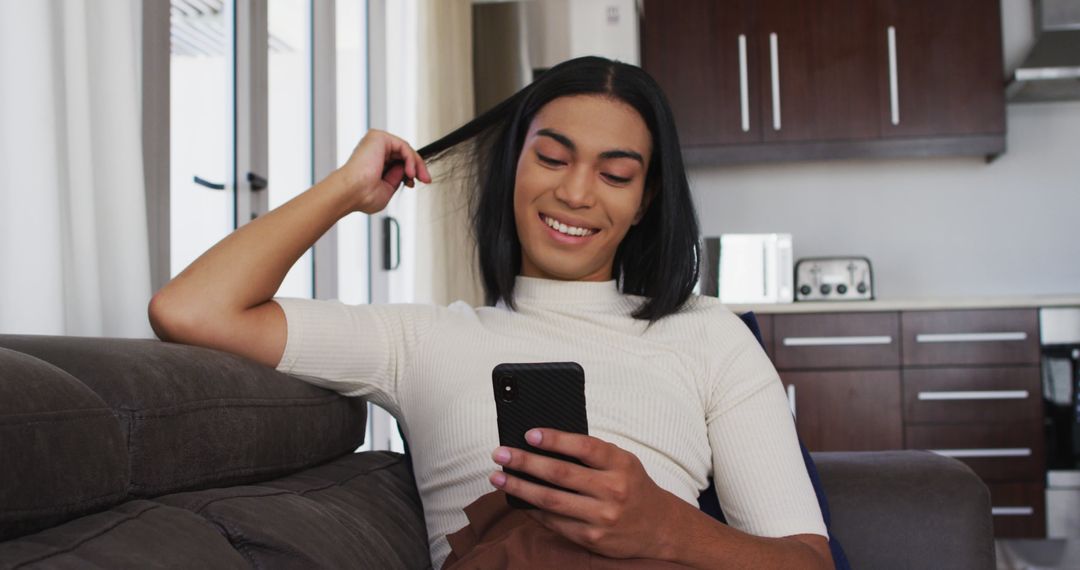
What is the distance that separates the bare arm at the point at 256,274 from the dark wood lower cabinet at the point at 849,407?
250 centimetres

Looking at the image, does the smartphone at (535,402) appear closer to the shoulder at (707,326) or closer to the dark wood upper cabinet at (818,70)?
the shoulder at (707,326)

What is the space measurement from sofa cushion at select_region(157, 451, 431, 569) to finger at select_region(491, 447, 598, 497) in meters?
0.20

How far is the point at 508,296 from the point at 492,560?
20.5 inches

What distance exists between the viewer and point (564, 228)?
1.31 m

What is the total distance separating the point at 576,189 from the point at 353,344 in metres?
0.34

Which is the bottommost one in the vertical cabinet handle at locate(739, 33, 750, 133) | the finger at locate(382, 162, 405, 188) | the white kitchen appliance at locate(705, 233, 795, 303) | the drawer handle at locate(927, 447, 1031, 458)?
the drawer handle at locate(927, 447, 1031, 458)

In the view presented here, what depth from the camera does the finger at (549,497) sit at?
80 centimetres

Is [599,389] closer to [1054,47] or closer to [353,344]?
[353,344]

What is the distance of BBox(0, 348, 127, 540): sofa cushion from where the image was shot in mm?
622

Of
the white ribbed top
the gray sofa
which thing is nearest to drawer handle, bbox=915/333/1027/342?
the gray sofa

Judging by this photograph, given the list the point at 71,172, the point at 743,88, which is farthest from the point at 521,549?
the point at 743,88

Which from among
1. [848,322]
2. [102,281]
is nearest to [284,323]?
[102,281]

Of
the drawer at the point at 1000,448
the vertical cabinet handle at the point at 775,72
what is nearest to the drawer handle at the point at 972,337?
the drawer at the point at 1000,448

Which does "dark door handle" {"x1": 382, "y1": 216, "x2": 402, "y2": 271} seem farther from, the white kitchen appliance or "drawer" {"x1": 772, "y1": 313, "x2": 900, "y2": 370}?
"drawer" {"x1": 772, "y1": 313, "x2": 900, "y2": 370}
